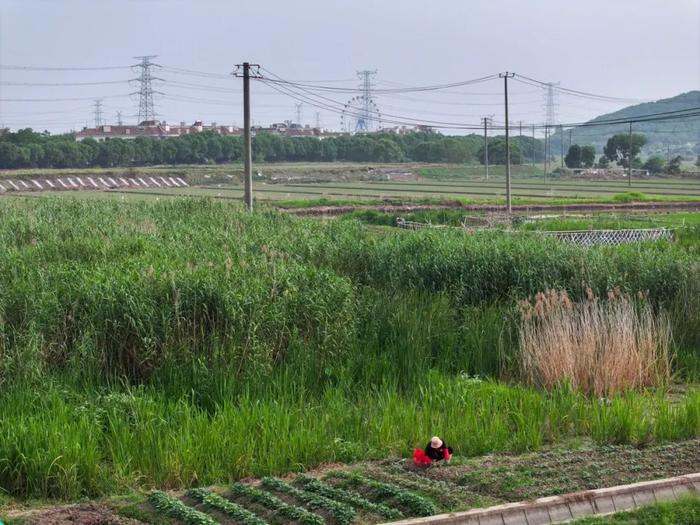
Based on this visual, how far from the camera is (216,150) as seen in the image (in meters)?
92.5

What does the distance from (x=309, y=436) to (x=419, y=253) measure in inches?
346

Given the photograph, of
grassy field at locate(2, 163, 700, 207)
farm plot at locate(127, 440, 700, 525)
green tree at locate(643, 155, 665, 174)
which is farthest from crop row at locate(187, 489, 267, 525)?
green tree at locate(643, 155, 665, 174)

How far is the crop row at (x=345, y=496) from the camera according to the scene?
7.41 m

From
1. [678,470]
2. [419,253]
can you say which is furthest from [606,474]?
[419,253]

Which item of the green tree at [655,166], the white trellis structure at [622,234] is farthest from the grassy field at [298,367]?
the green tree at [655,166]

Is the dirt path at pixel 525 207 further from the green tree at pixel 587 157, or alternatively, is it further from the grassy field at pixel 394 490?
the green tree at pixel 587 157

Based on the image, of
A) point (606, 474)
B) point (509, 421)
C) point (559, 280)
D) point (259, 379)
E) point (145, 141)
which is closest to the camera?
point (606, 474)

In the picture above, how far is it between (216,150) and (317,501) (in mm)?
86759

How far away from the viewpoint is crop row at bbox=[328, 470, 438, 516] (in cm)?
744

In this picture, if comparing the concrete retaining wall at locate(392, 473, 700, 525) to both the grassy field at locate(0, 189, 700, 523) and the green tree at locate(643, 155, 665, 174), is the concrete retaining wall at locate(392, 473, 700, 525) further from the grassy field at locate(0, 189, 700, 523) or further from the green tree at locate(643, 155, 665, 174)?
the green tree at locate(643, 155, 665, 174)

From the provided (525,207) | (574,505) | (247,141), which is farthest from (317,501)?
(525,207)

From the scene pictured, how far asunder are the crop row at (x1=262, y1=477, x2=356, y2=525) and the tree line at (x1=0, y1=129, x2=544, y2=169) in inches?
2947

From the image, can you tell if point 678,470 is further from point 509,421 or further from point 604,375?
point 604,375

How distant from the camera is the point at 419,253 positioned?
17672mm
